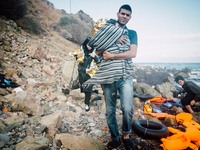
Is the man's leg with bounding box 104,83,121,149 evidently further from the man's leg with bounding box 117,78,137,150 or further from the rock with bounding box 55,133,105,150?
the rock with bounding box 55,133,105,150

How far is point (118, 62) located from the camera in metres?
2.82

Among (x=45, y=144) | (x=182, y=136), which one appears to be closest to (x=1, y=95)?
(x=45, y=144)

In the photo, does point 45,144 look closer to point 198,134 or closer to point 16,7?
point 198,134

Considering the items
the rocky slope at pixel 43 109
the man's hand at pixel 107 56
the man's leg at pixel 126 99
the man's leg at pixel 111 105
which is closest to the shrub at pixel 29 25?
the rocky slope at pixel 43 109

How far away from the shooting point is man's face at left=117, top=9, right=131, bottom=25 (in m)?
2.86

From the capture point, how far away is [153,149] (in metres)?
3.38

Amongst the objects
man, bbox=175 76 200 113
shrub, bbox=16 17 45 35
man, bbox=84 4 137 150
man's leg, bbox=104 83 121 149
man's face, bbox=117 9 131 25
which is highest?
shrub, bbox=16 17 45 35

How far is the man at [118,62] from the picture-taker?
2799 mm

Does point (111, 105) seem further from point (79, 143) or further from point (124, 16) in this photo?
point (124, 16)

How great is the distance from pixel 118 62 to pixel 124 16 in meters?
0.78

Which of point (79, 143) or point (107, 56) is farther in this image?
point (79, 143)

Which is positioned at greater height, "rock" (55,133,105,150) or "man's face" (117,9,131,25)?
"man's face" (117,9,131,25)

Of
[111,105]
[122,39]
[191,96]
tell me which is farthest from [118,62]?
[191,96]

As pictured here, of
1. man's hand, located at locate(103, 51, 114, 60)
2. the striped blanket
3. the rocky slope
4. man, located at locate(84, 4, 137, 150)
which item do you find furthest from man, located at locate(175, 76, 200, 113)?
man's hand, located at locate(103, 51, 114, 60)
